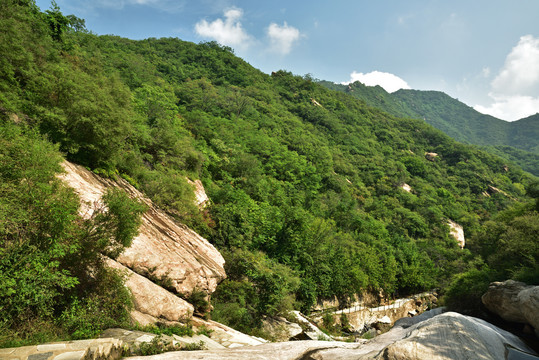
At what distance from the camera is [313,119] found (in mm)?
87188

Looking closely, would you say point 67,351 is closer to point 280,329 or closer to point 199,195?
point 280,329

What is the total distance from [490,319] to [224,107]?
185ft

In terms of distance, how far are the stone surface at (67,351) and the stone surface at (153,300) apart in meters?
4.62

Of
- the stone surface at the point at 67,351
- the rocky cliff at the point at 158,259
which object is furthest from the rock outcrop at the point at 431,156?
the stone surface at the point at 67,351

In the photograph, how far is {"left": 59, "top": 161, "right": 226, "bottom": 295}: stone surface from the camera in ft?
41.0

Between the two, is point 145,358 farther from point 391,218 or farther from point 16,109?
point 391,218

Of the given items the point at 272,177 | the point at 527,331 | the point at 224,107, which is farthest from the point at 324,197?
the point at 527,331

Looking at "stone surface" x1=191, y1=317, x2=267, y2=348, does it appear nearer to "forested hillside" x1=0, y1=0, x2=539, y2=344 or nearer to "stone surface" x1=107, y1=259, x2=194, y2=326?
"stone surface" x1=107, y1=259, x2=194, y2=326

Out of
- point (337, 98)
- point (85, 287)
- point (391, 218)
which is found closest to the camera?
point (85, 287)

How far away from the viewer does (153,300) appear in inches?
472

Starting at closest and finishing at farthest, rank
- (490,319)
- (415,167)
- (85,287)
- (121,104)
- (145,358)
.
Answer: (145,358) < (85,287) < (490,319) < (121,104) < (415,167)

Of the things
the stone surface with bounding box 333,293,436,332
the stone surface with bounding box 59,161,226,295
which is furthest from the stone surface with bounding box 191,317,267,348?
the stone surface with bounding box 333,293,436,332

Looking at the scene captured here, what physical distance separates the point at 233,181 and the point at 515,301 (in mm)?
27946

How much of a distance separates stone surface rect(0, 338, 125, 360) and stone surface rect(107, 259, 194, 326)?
462cm
